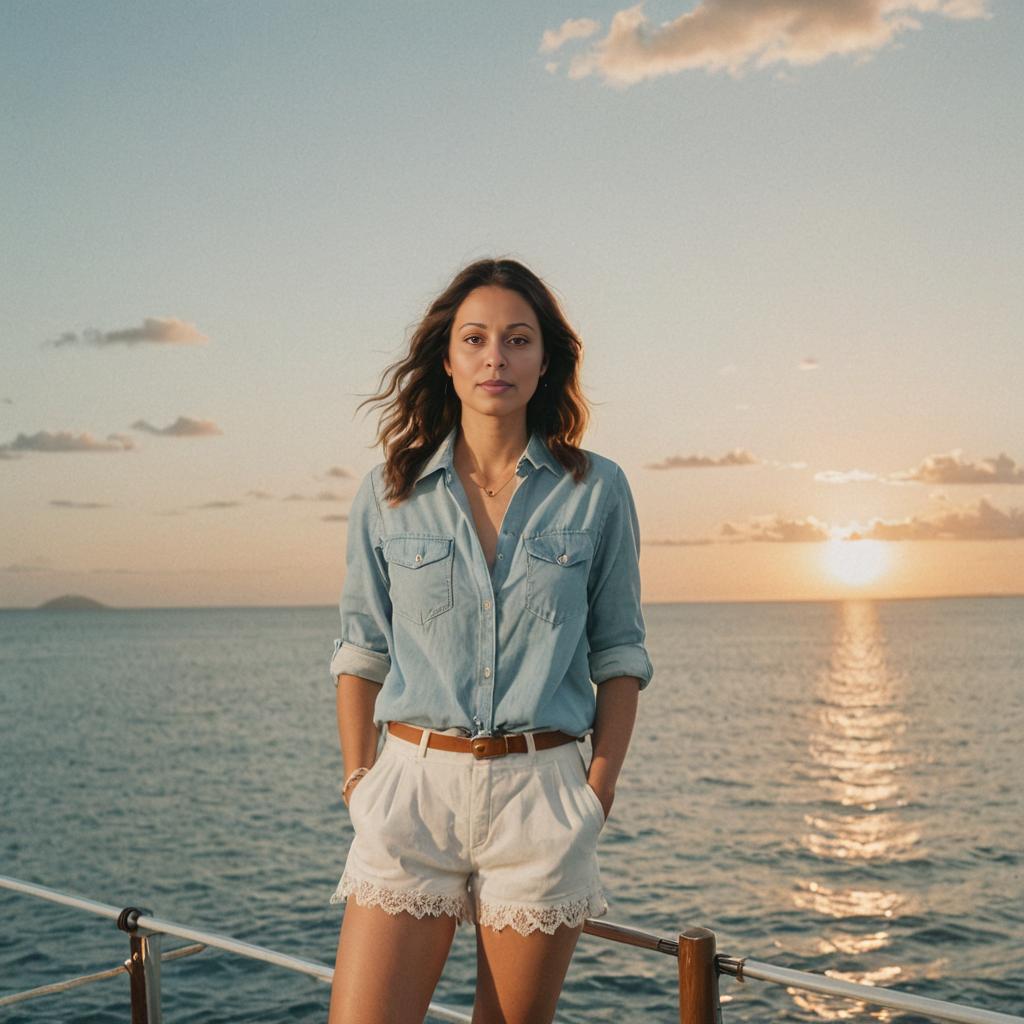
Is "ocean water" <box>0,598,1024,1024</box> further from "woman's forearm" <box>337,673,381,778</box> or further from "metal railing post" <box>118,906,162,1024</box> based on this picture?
"woman's forearm" <box>337,673,381,778</box>

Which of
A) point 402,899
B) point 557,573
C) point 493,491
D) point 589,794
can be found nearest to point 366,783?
point 402,899

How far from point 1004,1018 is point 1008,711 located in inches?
1911

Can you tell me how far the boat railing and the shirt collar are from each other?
954 millimetres

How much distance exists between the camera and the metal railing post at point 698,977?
2.31m

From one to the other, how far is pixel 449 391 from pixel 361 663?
2.20ft

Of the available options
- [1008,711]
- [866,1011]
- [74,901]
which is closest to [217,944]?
[74,901]

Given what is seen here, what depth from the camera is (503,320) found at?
255cm

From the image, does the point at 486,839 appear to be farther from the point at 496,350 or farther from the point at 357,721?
the point at 496,350

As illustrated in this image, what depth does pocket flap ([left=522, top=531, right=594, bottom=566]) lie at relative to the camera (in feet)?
7.99

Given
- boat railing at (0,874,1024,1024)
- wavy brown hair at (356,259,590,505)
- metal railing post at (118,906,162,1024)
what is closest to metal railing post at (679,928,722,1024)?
boat railing at (0,874,1024,1024)

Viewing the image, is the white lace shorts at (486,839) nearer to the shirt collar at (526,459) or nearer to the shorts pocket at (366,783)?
the shorts pocket at (366,783)

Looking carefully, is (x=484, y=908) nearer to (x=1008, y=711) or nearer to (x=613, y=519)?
(x=613, y=519)

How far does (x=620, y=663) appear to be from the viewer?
2.48 meters

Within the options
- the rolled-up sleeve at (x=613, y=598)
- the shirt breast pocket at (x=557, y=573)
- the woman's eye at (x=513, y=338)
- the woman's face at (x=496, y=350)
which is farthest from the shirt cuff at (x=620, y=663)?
the woman's eye at (x=513, y=338)
